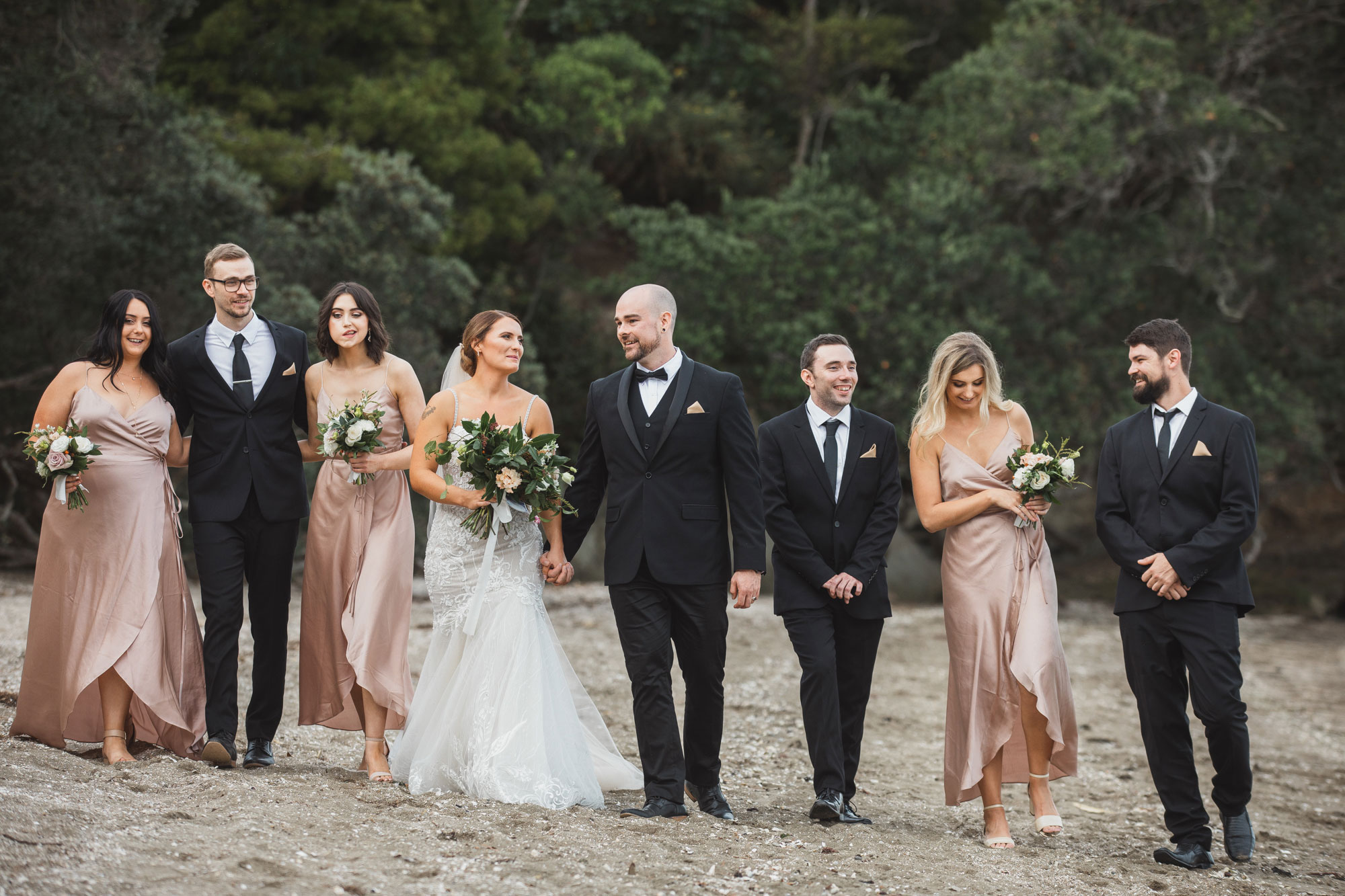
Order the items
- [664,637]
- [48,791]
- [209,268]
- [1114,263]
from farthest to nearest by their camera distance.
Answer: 1. [1114,263]
2. [209,268]
3. [664,637]
4. [48,791]

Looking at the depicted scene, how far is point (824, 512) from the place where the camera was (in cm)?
618

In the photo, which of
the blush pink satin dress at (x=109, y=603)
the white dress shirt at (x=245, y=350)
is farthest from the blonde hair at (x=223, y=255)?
the blush pink satin dress at (x=109, y=603)

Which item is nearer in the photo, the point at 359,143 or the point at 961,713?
the point at 961,713

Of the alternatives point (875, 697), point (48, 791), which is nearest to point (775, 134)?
point (875, 697)

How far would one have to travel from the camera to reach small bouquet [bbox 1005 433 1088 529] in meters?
5.83

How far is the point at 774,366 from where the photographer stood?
20781 mm

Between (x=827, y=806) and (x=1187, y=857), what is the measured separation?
68.6 inches

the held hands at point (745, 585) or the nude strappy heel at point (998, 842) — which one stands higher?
the held hands at point (745, 585)

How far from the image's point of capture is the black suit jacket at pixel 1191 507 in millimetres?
5848

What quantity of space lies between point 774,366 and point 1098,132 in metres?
6.44

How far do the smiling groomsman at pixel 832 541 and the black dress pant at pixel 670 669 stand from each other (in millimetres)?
423

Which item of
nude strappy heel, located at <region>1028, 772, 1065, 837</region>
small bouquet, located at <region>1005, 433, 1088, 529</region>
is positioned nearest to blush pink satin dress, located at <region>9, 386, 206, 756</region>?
small bouquet, located at <region>1005, 433, 1088, 529</region>

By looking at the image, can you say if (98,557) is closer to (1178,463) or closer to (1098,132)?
(1178,463)

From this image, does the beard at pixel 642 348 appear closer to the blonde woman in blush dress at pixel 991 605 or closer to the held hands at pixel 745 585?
the held hands at pixel 745 585
